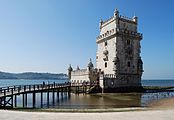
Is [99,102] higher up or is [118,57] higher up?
[118,57]

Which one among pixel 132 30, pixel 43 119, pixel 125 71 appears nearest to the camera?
pixel 43 119

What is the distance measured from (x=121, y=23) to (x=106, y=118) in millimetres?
48075

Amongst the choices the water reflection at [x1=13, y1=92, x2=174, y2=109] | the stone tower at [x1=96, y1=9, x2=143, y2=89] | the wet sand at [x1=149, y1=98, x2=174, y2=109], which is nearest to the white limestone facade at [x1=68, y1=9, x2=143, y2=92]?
the stone tower at [x1=96, y1=9, x2=143, y2=89]

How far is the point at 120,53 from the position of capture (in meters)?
58.4

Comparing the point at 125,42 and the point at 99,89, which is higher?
the point at 125,42

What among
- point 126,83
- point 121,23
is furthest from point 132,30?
point 126,83

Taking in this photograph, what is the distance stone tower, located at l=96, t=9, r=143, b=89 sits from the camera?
187 feet

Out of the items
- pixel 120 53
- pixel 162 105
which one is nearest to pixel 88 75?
pixel 120 53

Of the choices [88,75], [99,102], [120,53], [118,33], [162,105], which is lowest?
[99,102]

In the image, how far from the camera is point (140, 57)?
6269cm

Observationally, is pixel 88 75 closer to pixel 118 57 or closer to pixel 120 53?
pixel 118 57

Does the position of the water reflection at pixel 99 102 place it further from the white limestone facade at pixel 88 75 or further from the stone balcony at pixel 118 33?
the stone balcony at pixel 118 33

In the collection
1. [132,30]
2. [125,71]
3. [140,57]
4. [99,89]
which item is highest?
[132,30]

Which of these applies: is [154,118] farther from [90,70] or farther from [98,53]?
[98,53]
